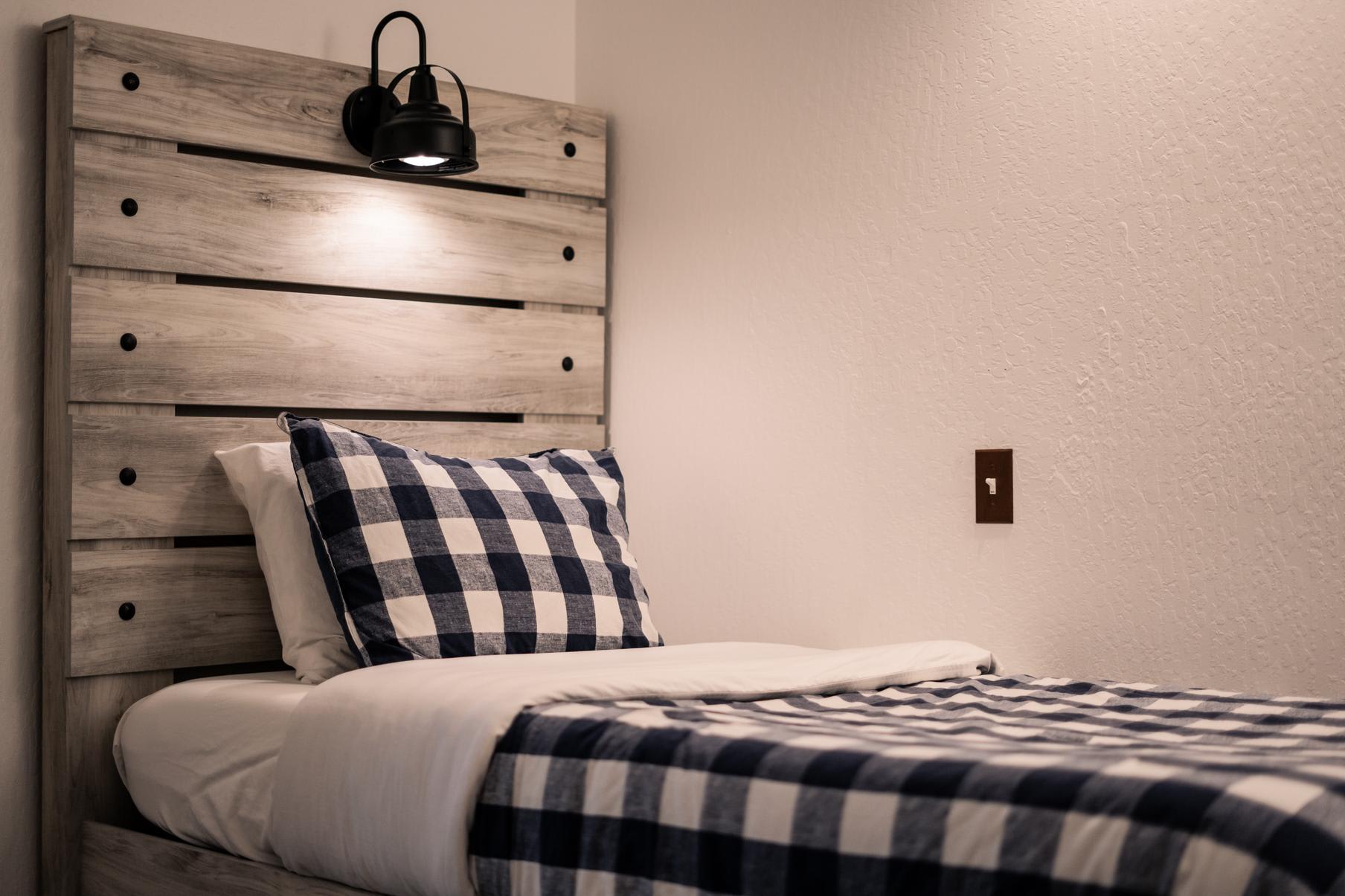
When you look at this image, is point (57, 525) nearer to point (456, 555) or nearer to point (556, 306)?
point (456, 555)

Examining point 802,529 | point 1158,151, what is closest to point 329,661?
point 802,529

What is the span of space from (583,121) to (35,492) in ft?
4.23

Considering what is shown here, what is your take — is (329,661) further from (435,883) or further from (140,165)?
(140,165)

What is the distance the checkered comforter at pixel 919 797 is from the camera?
1.01 metres

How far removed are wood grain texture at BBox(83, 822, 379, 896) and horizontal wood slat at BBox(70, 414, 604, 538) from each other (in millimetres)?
491

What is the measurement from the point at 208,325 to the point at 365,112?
1.65 feet

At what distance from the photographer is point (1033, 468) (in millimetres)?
2168

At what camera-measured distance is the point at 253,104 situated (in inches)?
96.7

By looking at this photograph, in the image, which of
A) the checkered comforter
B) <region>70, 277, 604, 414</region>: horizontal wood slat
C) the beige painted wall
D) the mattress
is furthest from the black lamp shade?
the checkered comforter

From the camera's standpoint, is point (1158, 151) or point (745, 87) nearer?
point (1158, 151)

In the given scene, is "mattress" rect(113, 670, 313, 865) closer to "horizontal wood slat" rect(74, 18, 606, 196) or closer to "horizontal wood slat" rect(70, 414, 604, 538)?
A: "horizontal wood slat" rect(70, 414, 604, 538)

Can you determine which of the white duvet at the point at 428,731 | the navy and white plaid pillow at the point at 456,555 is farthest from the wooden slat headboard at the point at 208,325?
the white duvet at the point at 428,731

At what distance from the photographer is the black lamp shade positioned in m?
2.34

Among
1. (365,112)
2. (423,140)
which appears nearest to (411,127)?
(423,140)
